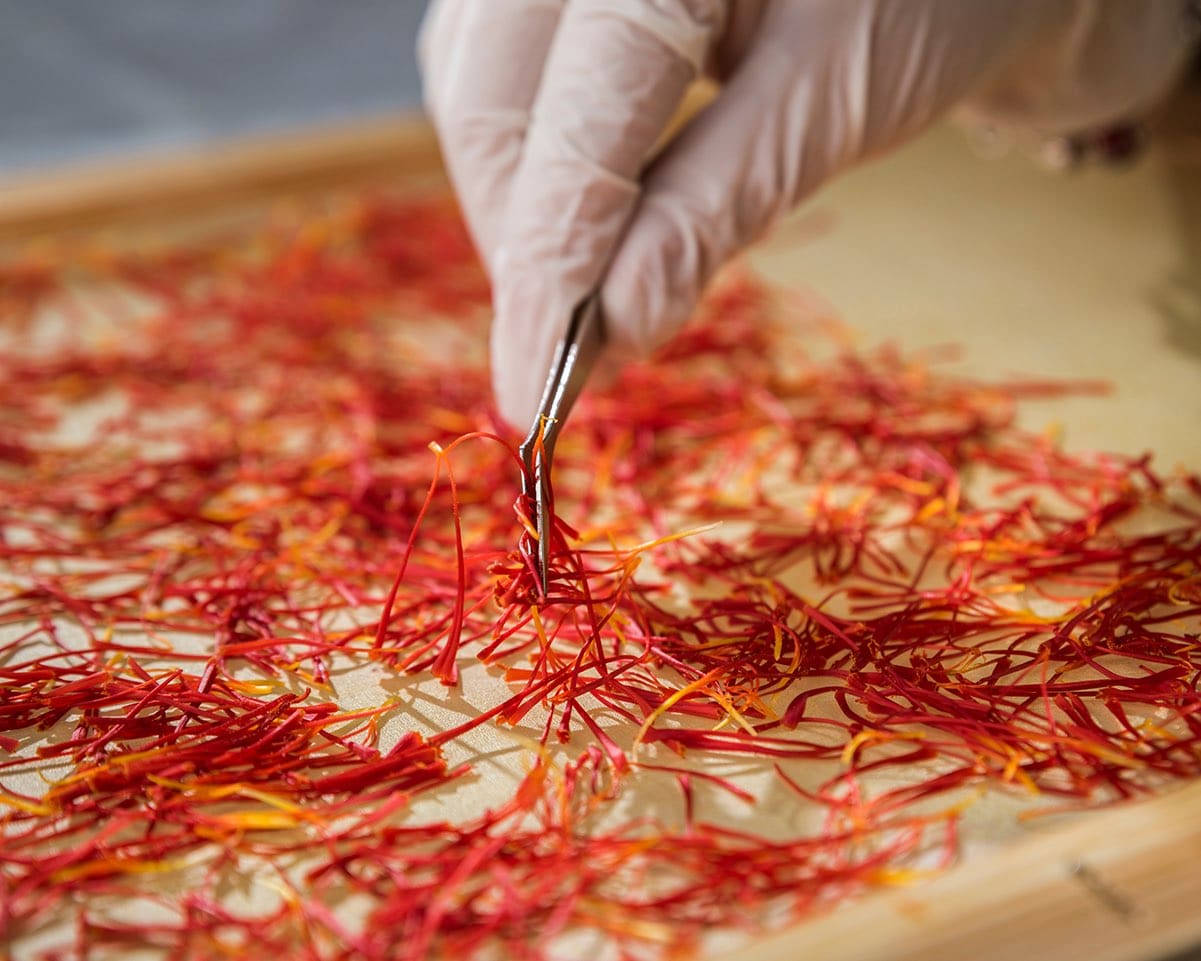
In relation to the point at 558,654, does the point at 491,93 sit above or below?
above

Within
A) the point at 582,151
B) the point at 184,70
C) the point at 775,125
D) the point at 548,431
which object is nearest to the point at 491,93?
the point at 582,151

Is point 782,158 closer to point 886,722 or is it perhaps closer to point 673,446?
point 673,446

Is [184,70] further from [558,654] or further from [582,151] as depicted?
[558,654]

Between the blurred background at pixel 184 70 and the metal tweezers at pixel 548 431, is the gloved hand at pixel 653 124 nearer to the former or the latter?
the metal tweezers at pixel 548 431

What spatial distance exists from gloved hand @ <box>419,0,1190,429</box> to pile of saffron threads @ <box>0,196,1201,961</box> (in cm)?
14

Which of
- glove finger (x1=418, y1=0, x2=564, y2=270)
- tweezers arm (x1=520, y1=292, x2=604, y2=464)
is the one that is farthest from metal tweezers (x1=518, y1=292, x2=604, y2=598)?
glove finger (x1=418, y1=0, x2=564, y2=270)

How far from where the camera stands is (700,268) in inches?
31.3

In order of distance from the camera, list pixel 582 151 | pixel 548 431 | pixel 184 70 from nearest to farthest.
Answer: pixel 548 431
pixel 582 151
pixel 184 70

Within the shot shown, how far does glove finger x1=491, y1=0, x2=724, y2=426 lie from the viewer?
2.42ft

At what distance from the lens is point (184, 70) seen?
143 cm

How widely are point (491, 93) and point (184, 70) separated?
2.70ft

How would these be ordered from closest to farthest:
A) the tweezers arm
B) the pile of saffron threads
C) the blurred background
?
the pile of saffron threads → the tweezers arm → the blurred background

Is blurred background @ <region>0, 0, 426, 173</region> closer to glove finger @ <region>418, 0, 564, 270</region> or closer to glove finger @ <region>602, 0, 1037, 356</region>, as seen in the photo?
glove finger @ <region>418, 0, 564, 270</region>

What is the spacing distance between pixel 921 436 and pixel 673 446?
0.61ft
